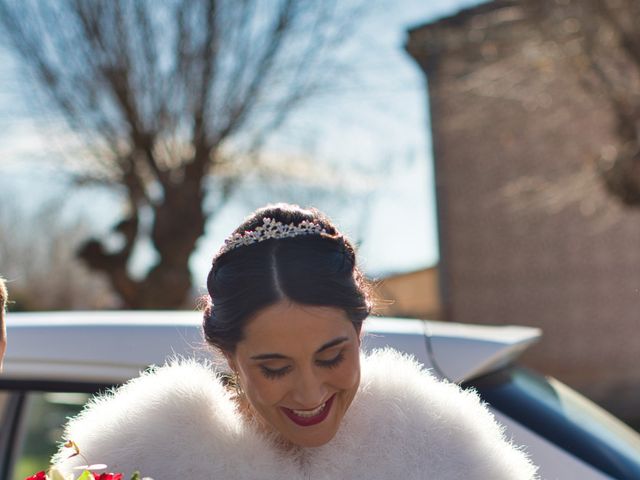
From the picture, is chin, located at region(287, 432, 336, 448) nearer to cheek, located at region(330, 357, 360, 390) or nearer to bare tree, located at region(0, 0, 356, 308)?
cheek, located at region(330, 357, 360, 390)

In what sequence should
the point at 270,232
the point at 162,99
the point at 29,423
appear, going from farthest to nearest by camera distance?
1. the point at 162,99
2. the point at 29,423
3. the point at 270,232

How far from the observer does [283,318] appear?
1.94 m

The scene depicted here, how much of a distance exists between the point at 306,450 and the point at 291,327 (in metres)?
0.33

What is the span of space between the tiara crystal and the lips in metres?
0.39

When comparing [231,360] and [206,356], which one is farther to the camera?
[206,356]

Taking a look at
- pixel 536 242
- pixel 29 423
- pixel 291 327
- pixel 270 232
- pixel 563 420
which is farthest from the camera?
pixel 536 242

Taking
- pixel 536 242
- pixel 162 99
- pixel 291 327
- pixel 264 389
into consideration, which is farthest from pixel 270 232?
pixel 536 242

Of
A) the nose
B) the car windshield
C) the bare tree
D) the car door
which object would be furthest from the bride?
the bare tree

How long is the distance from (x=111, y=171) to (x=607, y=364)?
8.55 meters

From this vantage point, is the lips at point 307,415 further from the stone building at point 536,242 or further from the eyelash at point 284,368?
the stone building at point 536,242

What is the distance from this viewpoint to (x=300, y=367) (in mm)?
1935

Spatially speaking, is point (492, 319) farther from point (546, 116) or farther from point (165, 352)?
point (165, 352)

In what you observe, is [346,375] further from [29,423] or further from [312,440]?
[29,423]

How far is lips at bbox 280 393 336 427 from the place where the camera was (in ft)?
6.48
